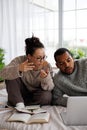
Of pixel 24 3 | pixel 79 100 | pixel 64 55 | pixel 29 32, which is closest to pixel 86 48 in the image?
pixel 29 32

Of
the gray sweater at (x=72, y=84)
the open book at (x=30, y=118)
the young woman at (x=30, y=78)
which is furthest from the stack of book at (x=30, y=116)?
the gray sweater at (x=72, y=84)

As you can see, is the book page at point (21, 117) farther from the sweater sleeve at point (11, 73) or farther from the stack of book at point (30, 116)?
the sweater sleeve at point (11, 73)

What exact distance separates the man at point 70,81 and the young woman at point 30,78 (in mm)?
61

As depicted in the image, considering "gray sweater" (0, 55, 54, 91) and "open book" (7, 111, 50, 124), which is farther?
"gray sweater" (0, 55, 54, 91)

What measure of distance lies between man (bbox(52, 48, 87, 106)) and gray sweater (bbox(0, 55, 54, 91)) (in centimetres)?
7

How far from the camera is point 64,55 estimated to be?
64.6 inches

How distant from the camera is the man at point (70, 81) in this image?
5.57 feet

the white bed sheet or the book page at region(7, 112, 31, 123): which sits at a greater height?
the book page at region(7, 112, 31, 123)

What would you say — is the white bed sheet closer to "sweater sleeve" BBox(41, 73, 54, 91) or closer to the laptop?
the laptop

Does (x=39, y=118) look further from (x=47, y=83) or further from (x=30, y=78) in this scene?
(x=30, y=78)

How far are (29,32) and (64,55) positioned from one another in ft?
6.17

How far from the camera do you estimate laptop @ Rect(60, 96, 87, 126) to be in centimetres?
128

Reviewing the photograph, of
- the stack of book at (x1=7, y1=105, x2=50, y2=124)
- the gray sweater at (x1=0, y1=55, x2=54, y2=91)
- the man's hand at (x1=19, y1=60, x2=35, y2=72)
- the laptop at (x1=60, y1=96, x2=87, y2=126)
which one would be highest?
the man's hand at (x1=19, y1=60, x2=35, y2=72)

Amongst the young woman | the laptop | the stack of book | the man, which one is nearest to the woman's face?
the young woman
